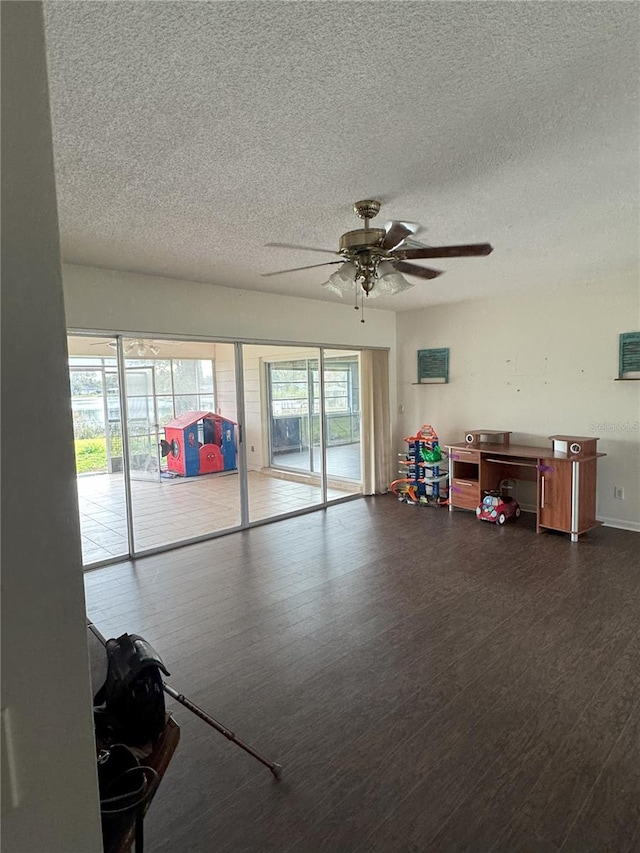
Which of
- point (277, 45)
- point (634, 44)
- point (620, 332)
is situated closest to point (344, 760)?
point (277, 45)

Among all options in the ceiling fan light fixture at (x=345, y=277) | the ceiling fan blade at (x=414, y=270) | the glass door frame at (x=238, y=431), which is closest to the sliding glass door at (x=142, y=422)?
the glass door frame at (x=238, y=431)

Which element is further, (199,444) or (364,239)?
(199,444)

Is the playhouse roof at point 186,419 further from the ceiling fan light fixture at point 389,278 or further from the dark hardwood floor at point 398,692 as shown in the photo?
the ceiling fan light fixture at point 389,278

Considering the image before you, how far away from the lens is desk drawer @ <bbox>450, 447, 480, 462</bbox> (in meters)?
5.62

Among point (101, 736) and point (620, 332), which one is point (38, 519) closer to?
point (101, 736)

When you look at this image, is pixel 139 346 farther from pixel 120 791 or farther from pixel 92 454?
pixel 120 791

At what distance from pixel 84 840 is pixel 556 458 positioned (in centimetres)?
489

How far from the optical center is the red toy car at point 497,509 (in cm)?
535

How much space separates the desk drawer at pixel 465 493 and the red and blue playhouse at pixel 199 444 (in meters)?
2.70

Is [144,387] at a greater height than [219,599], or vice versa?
[144,387]

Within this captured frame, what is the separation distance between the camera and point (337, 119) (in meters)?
1.94

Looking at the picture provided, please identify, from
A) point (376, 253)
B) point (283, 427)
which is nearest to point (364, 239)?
point (376, 253)

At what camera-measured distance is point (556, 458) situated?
15.8 feet

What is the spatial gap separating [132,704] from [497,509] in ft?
15.5
